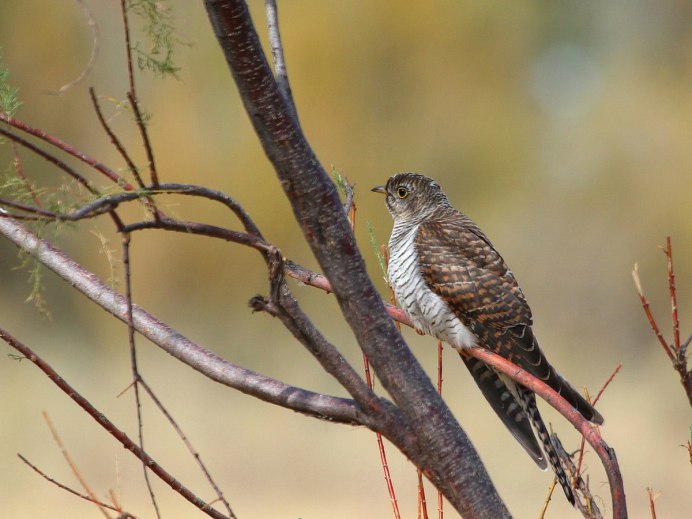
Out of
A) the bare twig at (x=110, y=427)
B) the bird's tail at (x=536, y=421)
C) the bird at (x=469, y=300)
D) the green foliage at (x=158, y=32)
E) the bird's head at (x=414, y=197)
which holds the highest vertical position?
the bird's head at (x=414, y=197)

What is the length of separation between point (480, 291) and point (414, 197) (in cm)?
61

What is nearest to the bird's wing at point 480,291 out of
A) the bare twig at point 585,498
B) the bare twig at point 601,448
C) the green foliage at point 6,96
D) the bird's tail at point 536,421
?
the bird's tail at point 536,421

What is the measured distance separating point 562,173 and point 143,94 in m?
4.05

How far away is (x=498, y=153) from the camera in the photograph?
27.1 ft

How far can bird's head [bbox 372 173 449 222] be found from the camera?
3.20 meters

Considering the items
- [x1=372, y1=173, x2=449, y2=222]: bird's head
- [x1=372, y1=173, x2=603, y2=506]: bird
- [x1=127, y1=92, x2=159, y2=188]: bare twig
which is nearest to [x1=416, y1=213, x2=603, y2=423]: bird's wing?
[x1=372, y1=173, x2=603, y2=506]: bird

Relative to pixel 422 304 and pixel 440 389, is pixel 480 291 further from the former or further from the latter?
pixel 440 389

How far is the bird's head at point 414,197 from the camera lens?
3205 mm

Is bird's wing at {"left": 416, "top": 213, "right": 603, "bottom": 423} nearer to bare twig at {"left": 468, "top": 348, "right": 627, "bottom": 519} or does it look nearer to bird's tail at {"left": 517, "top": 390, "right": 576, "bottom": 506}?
bird's tail at {"left": 517, "top": 390, "right": 576, "bottom": 506}

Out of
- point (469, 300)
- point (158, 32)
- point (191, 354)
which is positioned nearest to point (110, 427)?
point (191, 354)

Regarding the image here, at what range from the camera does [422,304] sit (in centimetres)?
278

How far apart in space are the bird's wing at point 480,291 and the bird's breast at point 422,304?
0.07 ft

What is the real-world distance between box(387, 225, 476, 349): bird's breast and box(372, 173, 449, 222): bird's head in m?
0.31

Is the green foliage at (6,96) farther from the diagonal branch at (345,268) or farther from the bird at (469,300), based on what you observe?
the bird at (469,300)
